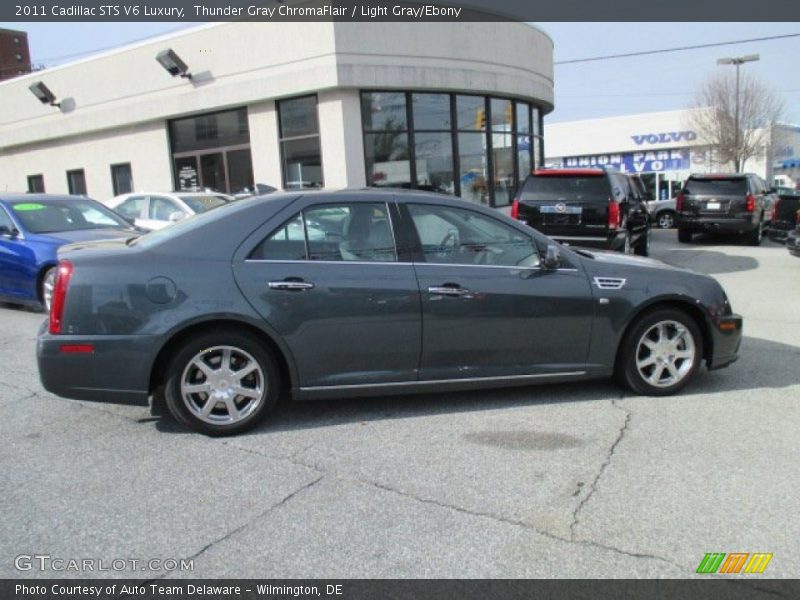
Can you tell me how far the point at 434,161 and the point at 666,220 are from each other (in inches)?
434

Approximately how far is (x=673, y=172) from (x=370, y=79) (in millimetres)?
32830

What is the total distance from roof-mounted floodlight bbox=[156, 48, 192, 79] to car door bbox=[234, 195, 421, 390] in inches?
557

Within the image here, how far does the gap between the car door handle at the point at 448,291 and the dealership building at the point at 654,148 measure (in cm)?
3706

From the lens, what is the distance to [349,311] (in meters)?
4.41

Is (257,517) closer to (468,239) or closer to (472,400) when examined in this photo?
(472,400)

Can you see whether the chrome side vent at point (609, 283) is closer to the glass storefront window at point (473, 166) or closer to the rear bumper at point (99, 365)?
the rear bumper at point (99, 365)

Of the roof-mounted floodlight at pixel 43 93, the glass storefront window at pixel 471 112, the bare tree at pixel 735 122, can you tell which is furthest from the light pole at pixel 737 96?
the roof-mounted floodlight at pixel 43 93

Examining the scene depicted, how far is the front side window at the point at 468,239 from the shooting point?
4.68 m

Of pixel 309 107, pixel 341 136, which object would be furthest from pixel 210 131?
pixel 341 136

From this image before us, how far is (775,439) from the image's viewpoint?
417 cm

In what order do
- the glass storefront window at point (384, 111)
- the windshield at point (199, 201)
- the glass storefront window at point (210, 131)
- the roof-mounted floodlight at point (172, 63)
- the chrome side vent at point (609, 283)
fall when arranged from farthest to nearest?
the glass storefront window at point (210, 131), the roof-mounted floodlight at point (172, 63), the glass storefront window at point (384, 111), the windshield at point (199, 201), the chrome side vent at point (609, 283)
